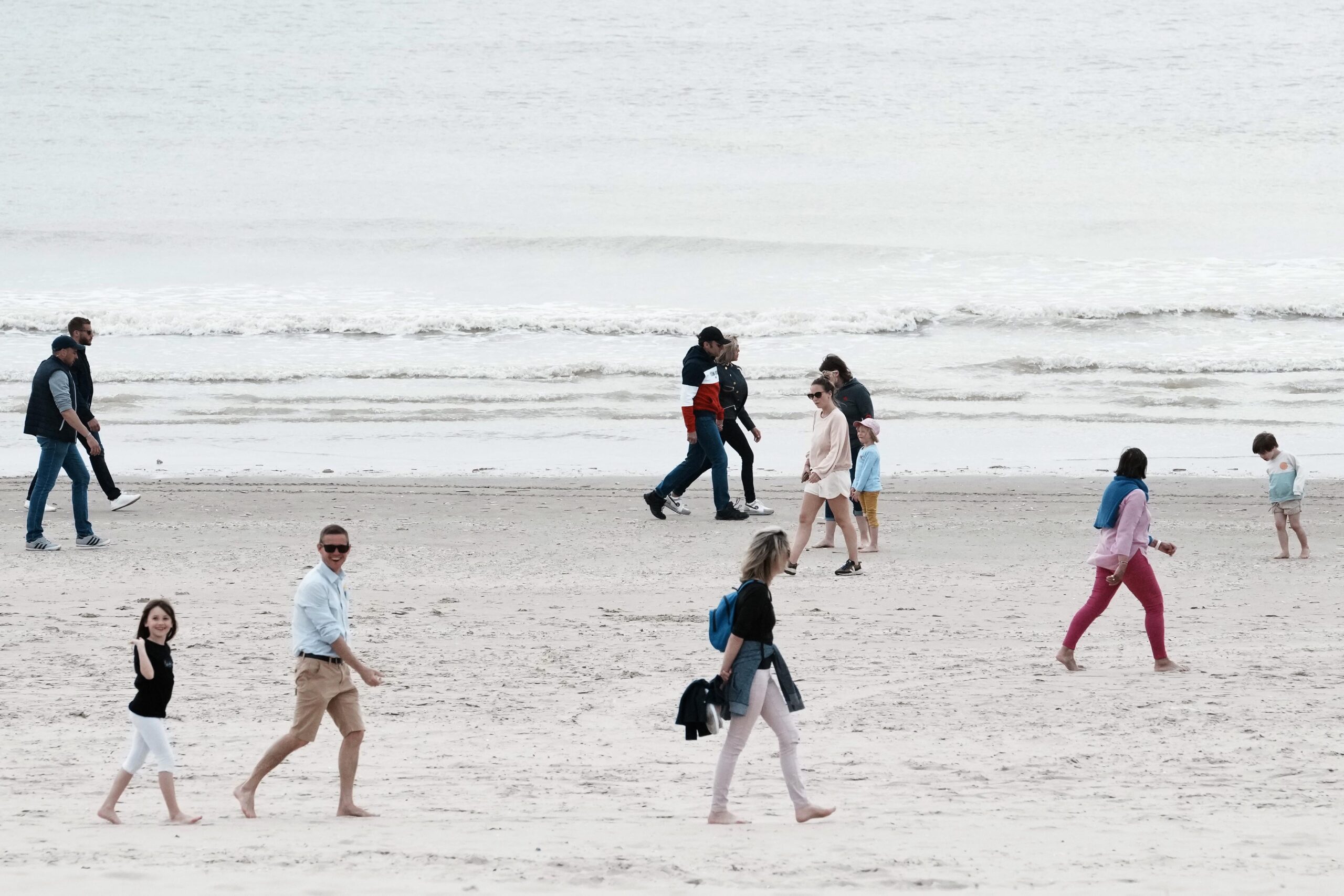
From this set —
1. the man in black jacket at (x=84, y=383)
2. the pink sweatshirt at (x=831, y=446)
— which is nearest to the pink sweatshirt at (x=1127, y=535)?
the pink sweatshirt at (x=831, y=446)

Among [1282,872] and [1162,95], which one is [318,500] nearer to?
[1282,872]

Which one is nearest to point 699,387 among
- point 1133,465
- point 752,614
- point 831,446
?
point 831,446

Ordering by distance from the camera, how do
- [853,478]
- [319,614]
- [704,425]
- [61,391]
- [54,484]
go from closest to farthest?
1. [319,614]
2. [61,391]
3. [54,484]
4. [853,478]
5. [704,425]

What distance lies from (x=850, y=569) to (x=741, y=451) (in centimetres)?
235

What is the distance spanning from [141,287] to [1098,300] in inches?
803

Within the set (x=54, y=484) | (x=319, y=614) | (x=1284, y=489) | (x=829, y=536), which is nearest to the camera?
(x=319, y=614)

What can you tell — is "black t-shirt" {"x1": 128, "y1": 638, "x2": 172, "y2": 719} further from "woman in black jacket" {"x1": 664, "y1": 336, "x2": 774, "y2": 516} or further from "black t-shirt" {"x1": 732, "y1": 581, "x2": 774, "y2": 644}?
"woman in black jacket" {"x1": 664, "y1": 336, "x2": 774, "y2": 516}

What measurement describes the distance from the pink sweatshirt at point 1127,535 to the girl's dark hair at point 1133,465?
84mm

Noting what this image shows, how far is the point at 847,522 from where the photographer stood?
9.62 meters

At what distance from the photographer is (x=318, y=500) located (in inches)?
487

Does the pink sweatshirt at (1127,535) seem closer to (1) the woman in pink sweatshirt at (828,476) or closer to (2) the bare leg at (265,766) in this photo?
(1) the woman in pink sweatshirt at (828,476)

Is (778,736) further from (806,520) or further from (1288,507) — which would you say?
(1288,507)

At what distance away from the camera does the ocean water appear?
17.9 metres

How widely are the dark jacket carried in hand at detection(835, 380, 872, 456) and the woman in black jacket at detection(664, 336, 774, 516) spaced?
3.16 ft
